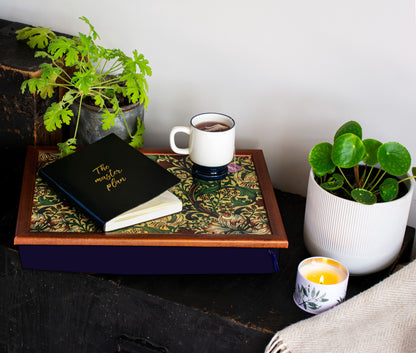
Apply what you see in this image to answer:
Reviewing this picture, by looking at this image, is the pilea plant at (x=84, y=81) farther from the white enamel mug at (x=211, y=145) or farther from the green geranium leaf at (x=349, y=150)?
the green geranium leaf at (x=349, y=150)

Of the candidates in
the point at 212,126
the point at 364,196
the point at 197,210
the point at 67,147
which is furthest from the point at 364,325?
the point at 67,147

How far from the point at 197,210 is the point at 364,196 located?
11.0 inches

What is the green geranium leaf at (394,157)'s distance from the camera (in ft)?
2.57

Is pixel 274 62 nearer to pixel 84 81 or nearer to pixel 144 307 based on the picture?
pixel 84 81

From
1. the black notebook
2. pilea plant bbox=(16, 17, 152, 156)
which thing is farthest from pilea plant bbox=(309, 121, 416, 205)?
pilea plant bbox=(16, 17, 152, 156)

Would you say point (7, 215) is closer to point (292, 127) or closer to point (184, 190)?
point (184, 190)

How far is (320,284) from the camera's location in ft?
2.55

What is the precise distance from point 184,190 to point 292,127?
269 millimetres

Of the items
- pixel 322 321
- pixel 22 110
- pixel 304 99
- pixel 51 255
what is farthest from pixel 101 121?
pixel 322 321

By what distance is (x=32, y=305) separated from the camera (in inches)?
36.4

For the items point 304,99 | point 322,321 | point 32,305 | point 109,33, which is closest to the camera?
point 322,321

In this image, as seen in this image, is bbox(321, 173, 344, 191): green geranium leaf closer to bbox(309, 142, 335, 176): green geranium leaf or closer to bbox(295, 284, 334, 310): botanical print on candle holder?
bbox(309, 142, 335, 176): green geranium leaf

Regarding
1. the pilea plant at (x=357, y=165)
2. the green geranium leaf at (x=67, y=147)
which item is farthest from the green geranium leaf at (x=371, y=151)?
the green geranium leaf at (x=67, y=147)

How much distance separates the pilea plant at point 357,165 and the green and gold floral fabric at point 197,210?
13 cm
